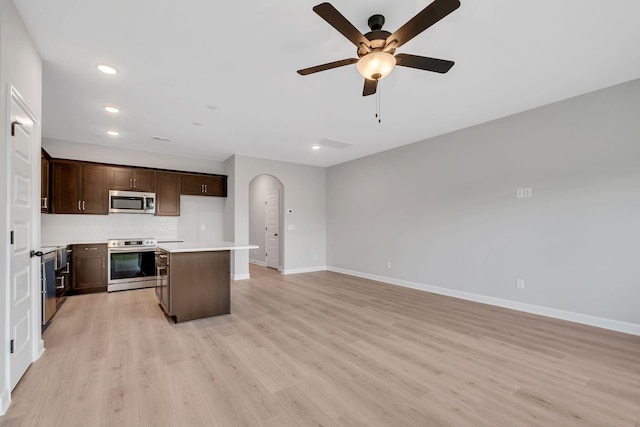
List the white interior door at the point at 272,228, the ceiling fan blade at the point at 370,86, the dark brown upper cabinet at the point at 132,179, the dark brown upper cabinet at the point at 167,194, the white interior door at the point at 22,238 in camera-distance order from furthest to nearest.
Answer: the white interior door at the point at 272,228 → the dark brown upper cabinet at the point at 167,194 → the dark brown upper cabinet at the point at 132,179 → the ceiling fan blade at the point at 370,86 → the white interior door at the point at 22,238

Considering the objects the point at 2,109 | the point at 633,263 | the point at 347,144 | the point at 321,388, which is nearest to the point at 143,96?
the point at 2,109

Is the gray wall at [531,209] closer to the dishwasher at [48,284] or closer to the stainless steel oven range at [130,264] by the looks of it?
the stainless steel oven range at [130,264]

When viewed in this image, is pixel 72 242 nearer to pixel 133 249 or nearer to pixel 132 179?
pixel 133 249

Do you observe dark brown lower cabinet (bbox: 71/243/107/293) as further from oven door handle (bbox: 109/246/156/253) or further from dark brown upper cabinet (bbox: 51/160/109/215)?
dark brown upper cabinet (bbox: 51/160/109/215)

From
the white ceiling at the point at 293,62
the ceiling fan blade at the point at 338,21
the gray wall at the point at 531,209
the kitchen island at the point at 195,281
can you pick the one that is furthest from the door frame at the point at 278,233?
the ceiling fan blade at the point at 338,21

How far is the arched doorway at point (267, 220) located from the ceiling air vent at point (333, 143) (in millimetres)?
1858

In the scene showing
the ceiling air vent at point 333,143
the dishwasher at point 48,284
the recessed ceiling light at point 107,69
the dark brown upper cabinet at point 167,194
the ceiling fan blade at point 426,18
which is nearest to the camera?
the ceiling fan blade at point 426,18

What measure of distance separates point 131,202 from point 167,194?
0.65 m

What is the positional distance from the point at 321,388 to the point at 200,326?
195 centimetres

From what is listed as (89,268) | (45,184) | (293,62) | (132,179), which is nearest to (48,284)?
(89,268)

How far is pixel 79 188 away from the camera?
16.8 feet

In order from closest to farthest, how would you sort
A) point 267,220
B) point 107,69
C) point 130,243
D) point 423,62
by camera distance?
point 423,62
point 107,69
point 130,243
point 267,220

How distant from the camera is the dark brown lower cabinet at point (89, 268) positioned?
191 inches

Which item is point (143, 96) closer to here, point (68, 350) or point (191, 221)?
point (68, 350)
